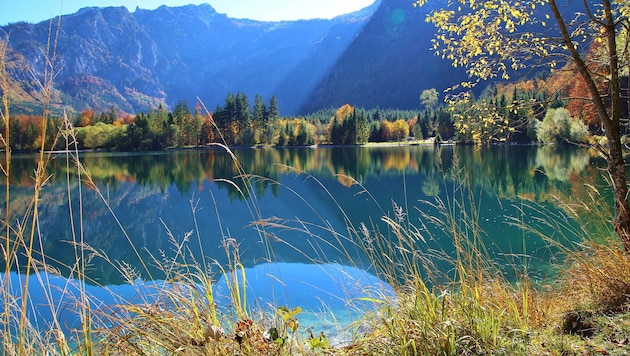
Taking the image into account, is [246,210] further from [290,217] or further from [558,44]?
[558,44]

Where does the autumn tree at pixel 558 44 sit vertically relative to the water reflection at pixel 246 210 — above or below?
above

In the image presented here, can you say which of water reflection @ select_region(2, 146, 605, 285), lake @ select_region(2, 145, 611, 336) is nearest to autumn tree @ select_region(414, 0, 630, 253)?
lake @ select_region(2, 145, 611, 336)

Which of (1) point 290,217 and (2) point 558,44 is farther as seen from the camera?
(1) point 290,217

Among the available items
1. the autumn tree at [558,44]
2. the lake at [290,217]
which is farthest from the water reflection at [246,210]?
the autumn tree at [558,44]

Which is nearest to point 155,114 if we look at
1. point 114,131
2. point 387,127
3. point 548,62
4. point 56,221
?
point 114,131

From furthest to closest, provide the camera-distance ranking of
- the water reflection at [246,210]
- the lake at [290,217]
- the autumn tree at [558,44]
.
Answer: the water reflection at [246,210], the lake at [290,217], the autumn tree at [558,44]

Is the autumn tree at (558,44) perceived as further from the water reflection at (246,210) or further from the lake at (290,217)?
the water reflection at (246,210)

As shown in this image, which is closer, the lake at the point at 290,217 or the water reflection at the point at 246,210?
the lake at the point at 290,217

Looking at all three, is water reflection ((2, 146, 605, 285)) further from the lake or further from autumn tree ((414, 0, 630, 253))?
autumn tree ((414, 0, 630, 253))

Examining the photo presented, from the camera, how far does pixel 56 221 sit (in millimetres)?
18844

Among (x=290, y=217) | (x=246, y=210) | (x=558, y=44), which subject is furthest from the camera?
(x=246, y=210)

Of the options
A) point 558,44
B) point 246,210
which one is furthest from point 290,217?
point 558,44

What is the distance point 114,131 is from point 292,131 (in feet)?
101

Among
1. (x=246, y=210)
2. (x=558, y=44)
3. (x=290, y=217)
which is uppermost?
(x=558, y=44)
